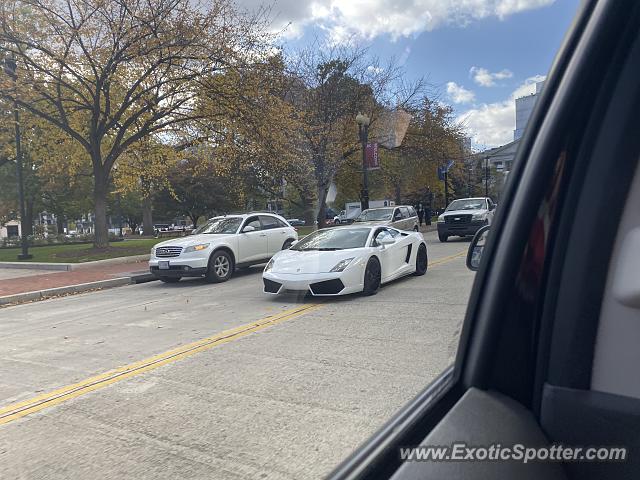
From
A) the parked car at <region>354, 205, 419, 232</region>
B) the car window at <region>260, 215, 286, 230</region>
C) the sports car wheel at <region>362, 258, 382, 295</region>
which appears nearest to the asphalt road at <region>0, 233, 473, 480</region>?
the sports car wheel at <region>362, 258, 382, 295</region>

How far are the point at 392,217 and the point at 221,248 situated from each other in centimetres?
870

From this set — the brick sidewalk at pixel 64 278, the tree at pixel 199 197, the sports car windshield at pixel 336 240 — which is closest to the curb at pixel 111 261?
the brick sidewalk at pixel 64 278

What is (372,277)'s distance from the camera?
8.61 metres

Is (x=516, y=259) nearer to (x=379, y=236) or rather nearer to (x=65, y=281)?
(x=379, y=236)

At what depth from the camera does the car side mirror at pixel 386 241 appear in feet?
30.1

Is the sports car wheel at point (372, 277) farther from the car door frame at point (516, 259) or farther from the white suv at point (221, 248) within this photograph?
the car door frame at point (516, 259)

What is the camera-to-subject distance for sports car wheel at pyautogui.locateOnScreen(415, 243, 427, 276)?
34.2ft

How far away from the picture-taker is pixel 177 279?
12.5 m

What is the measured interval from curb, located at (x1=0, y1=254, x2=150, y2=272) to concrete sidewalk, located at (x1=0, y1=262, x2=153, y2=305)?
375mm

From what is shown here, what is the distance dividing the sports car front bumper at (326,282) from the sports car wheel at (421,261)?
2457 millimetres

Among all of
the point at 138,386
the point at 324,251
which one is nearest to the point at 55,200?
the point at 324,251

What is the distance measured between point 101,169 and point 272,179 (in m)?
13.3

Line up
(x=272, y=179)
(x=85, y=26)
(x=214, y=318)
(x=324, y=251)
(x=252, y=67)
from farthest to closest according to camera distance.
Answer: (x=272, y=179)
(x=252, y=67)
(x=85, y=26)
(x=324, y=251)
(x=214, y=318)

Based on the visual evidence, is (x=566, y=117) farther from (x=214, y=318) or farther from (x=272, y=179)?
(x=272, y=179)
